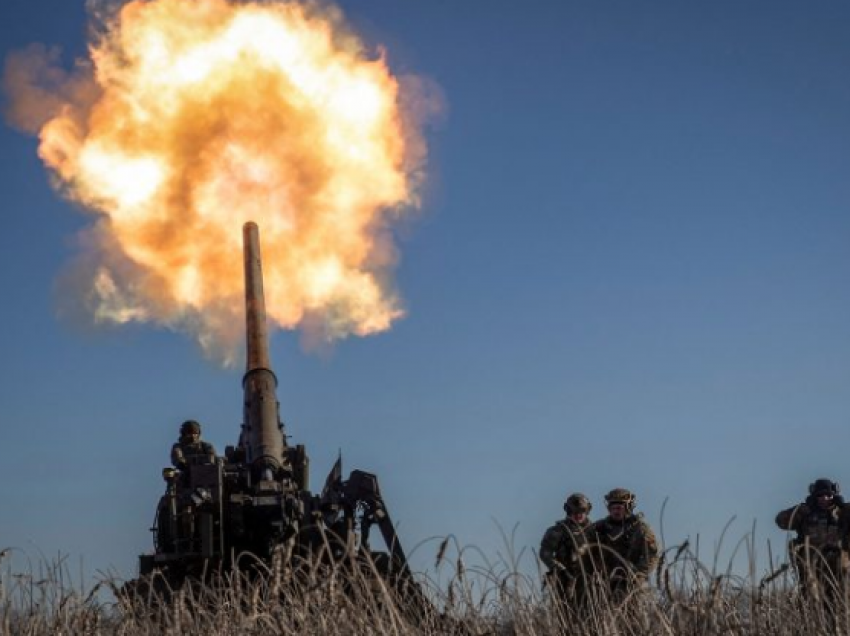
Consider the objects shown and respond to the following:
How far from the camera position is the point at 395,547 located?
16.0m

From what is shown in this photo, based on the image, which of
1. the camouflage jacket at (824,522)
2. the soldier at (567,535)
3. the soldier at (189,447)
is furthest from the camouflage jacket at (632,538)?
the soldier at (189,447)

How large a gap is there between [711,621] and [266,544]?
1127 cm

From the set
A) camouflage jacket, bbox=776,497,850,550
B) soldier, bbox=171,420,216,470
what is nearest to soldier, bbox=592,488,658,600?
camouflage jacket, bbox=776,497,850,550

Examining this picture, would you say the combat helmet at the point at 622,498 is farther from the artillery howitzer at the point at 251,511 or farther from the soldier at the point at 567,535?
the artillery howitzer at the point at 251,511

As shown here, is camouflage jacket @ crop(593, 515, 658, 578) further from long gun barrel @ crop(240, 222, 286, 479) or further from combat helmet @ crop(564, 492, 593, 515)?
long gun barrel @ crop(240, 222, 286, 479)

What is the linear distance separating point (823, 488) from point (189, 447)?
8.76m

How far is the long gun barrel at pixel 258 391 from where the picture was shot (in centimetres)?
1817

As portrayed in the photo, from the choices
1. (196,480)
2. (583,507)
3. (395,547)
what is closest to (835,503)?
(583,507)

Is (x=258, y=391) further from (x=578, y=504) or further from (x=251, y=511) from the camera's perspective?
(x=578, y=504)

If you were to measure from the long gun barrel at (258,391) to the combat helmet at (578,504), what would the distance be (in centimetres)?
694

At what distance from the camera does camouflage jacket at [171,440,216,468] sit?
57.2 feet

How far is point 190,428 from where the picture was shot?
17.9 m

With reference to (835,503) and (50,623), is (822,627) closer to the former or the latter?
(50,623)

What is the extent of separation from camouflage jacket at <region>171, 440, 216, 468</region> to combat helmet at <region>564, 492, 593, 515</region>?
7.06 m
